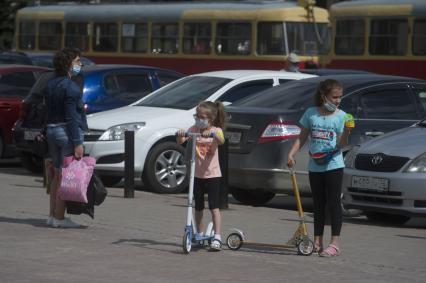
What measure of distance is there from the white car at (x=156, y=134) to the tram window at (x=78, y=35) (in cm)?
2025

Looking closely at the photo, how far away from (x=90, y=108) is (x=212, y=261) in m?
8.03

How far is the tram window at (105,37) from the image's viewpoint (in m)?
34.9

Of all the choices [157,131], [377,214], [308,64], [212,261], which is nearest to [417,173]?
[377,214]

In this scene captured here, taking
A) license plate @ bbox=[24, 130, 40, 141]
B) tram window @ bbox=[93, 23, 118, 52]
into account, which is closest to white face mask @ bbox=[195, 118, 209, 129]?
license plate @ bbox=[24, 130, 40, 141]

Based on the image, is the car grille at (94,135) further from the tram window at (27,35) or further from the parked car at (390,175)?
the tram window at (27,35)

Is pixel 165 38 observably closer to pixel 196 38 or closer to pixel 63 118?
pixel 196 38

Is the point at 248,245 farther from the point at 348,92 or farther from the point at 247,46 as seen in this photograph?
the point at 247,46

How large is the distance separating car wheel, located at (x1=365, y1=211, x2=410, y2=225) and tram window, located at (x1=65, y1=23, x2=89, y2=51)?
76.9 ft

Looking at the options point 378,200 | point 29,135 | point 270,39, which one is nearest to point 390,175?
point 378,200

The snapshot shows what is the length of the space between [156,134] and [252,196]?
1630 mm

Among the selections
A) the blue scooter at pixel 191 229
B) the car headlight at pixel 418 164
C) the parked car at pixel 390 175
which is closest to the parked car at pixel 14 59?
the parked car at pixel 390 175

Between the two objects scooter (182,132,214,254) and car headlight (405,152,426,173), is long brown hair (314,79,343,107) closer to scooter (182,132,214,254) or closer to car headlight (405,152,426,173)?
scooter (182,132,214,254)

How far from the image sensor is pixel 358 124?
13.8 metres

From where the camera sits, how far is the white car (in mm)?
15570
